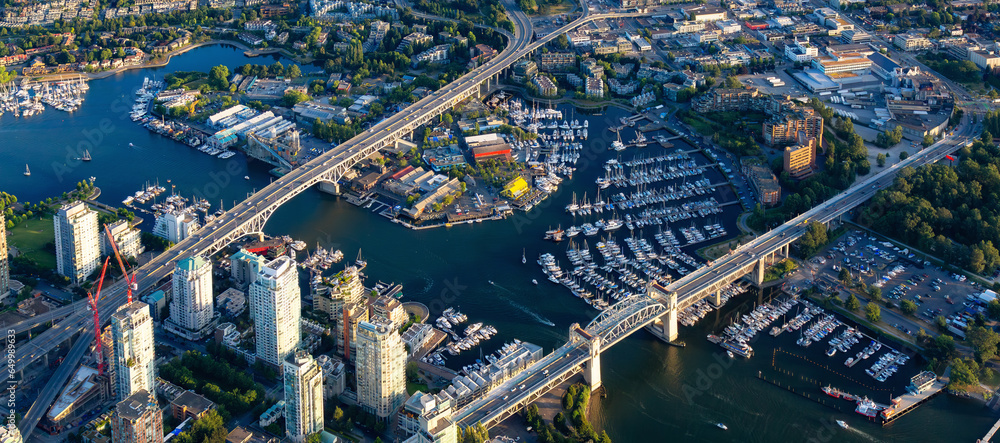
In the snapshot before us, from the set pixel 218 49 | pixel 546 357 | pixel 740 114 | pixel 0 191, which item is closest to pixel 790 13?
pixel 740 114

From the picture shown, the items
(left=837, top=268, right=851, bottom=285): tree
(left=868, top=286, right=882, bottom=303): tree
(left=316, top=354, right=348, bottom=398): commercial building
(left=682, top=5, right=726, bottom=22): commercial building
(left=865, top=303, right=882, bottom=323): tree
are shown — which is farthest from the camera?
(left=682, top=5, right=726, bottom=22): commercial building

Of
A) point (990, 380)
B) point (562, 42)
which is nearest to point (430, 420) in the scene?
point (990, 380)

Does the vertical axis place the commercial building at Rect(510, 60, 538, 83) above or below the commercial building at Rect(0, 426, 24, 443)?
above

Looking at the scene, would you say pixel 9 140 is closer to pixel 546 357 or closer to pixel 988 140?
pixel 546 357

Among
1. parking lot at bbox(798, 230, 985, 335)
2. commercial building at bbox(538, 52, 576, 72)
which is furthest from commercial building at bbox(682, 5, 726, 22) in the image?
parking lot at bbox(798, 230, 985, 335)

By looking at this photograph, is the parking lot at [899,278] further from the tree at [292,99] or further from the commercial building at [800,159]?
the tree at [292,99]

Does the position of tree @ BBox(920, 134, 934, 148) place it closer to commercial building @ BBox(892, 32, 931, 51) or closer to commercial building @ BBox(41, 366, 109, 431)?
commercial building @ BBox(892, 32, 931, 51)
